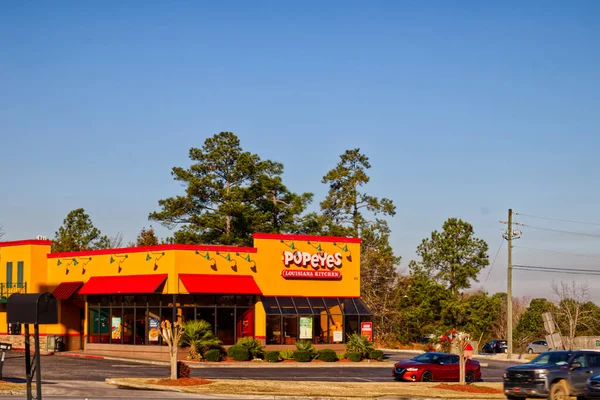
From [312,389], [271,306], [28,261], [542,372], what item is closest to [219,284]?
[271,306]

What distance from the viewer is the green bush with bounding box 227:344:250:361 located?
4822 cm

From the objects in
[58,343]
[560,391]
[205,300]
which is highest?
[205,300]

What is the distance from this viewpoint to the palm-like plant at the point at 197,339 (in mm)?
47406

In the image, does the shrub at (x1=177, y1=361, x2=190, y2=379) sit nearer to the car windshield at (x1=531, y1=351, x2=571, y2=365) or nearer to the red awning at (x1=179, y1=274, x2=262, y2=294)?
the car windshield at (x1=531, y1=351, x2=571, y2=365)

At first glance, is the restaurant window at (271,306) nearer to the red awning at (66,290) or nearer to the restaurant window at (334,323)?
the restaurant window at (334,323)

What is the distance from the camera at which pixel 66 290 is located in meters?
54.0

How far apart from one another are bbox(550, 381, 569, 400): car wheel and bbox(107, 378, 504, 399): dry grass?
340 cm

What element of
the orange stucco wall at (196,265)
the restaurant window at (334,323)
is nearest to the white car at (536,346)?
the orange stucco wall at (196,265)

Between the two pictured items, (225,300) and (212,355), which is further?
(225,300)

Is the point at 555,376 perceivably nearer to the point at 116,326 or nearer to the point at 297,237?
the point at 297,237

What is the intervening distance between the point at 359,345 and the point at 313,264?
18.5 ft

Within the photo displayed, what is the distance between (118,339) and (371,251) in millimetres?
37425

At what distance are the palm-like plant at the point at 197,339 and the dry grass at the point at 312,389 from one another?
1225 centimetres

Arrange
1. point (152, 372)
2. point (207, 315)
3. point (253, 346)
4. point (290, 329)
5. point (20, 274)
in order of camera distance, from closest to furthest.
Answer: point (152, 372) → point (253, 346) → point (207, 315) → point (290, 329) → point (20, 274)
